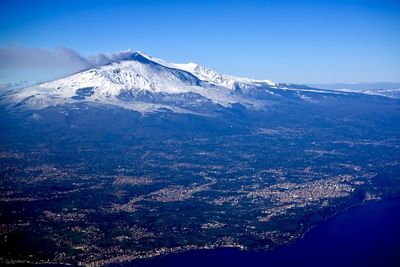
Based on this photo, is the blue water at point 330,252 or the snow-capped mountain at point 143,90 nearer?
the blue water at point 330,252

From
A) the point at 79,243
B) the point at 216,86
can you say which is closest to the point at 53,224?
the point at 79,243

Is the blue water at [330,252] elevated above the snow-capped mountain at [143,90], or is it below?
below

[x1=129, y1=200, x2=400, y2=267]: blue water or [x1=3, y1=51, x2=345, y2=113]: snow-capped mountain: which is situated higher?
[x1=3, y1=51, x2=345, y2=113]: snow-capped mountain

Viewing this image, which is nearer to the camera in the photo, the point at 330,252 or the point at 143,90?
the point at 330,252

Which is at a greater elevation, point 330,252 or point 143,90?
point 143,90

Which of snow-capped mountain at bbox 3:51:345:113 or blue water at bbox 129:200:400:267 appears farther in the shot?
snow-capped mountain at bbox 3:51:345:113
